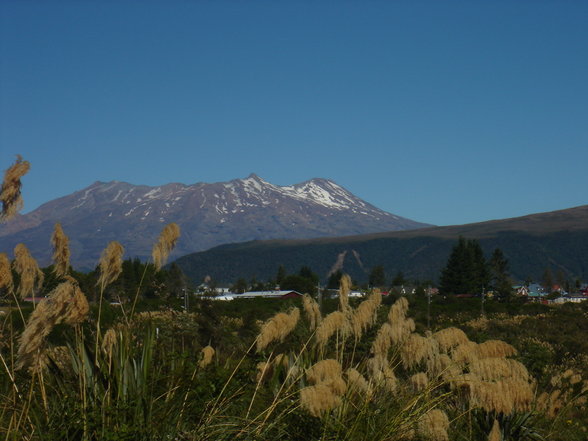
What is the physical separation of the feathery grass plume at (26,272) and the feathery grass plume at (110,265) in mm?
406

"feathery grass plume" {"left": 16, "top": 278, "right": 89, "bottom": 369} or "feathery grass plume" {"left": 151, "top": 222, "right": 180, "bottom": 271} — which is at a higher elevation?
"feathery grass plume" {"left": 151, "top": 222, "right": 180, "bottom": 271}

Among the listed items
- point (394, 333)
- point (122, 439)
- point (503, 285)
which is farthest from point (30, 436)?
point (503, 285)

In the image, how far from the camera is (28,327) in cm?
387

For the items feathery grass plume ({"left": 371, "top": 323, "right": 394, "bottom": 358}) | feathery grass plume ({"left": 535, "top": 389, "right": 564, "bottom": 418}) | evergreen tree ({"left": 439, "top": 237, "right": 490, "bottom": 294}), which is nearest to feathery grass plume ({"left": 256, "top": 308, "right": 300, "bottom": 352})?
feathery grass plume ({"left": 371, "top": 323, "right": 394, "bottom": 358})

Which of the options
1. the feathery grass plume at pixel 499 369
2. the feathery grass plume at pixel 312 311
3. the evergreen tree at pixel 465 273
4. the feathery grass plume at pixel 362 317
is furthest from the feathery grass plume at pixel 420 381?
the evergreen tree at pixel 465 273

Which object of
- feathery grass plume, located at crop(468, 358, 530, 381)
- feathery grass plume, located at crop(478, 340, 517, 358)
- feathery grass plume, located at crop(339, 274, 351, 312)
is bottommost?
feathery grass plume, located at crop(468, 358, 530, 381)

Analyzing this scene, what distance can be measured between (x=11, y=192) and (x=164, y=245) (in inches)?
38.1

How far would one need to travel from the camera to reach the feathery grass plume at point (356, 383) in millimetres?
5383

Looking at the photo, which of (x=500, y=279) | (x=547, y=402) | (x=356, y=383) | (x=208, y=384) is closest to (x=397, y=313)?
(x=356, y=383)

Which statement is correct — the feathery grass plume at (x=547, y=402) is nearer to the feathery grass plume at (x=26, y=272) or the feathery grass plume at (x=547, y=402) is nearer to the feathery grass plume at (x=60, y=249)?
the feathery grass plume at (x=60, y=249)

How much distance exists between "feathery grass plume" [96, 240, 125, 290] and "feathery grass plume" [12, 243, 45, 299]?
1.33 feet

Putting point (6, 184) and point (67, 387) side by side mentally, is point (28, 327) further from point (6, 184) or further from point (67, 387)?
point (67, 387)

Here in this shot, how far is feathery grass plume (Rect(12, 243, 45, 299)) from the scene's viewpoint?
15.1 feet

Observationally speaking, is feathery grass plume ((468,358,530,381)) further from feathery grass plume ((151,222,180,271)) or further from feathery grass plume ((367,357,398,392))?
feathery grass plume ((151,222,180,271))
